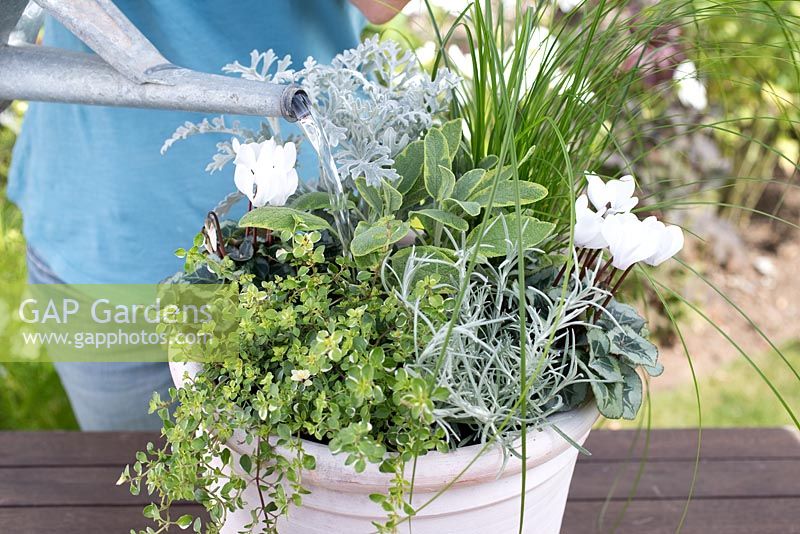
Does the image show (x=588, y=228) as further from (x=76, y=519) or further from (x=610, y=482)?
(x=76, y=519)

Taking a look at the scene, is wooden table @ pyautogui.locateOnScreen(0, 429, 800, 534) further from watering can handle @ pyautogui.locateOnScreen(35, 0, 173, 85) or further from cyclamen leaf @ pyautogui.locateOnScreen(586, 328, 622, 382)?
watering can handle @ pyautogui.locateOnScreen(35, 0, 173, 85)

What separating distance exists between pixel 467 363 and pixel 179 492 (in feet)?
0.74

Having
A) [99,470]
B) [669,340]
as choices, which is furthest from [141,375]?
[669,340]

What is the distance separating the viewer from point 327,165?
66cm

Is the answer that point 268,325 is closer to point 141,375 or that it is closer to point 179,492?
point 179,492

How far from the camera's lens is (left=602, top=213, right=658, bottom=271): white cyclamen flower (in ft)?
1.95

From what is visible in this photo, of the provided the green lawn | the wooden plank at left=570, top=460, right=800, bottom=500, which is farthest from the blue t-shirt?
the green lawn

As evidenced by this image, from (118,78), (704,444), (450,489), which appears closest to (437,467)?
(450,489)

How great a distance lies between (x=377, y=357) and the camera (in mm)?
571

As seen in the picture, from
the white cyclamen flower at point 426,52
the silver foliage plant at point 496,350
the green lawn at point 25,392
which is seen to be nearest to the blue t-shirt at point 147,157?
the white cyclamen flower at point 426,52

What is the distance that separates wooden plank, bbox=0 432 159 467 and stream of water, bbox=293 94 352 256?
471 millimetres

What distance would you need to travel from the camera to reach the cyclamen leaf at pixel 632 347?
627 millimetres

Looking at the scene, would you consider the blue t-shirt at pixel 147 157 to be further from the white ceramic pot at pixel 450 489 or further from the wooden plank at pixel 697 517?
the wooden plank at pixel 697 517

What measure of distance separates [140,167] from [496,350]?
57 cm
